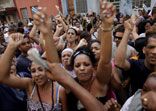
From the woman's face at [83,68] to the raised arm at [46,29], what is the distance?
218 millimetres

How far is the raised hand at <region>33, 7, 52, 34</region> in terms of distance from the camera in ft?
6.78

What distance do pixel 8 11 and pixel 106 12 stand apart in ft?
80.5

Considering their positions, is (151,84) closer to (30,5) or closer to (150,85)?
(150,85)

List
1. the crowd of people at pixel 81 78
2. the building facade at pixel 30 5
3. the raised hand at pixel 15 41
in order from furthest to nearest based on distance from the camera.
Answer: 1. the building facade at pixel 30 5
2. the raised hand at pixel 15 41
3. the crowd of people at pixel 81 78

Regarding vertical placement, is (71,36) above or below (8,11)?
above

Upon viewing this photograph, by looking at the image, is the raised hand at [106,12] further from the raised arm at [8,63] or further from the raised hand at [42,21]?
the raised arm at [8,63]

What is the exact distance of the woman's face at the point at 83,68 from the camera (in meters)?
2.27

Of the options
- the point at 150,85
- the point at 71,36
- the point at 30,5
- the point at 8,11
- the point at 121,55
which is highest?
the point at 150,85

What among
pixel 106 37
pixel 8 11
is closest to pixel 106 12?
pixel 106 37

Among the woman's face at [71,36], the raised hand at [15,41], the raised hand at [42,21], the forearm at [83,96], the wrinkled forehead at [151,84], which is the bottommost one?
the woman's face at [71,36]

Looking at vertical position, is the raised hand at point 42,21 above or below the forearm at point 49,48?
above

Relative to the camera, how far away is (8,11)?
25.3m

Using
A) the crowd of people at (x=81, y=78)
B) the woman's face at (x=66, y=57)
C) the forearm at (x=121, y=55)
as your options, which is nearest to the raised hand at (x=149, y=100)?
the crowd of people at (x=81, y=78)

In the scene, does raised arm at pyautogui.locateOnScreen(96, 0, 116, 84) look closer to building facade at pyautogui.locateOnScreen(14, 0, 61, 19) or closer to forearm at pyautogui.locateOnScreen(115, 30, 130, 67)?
forearm at pyautogui.locateOnScreen(115, 30, 130, 67)
